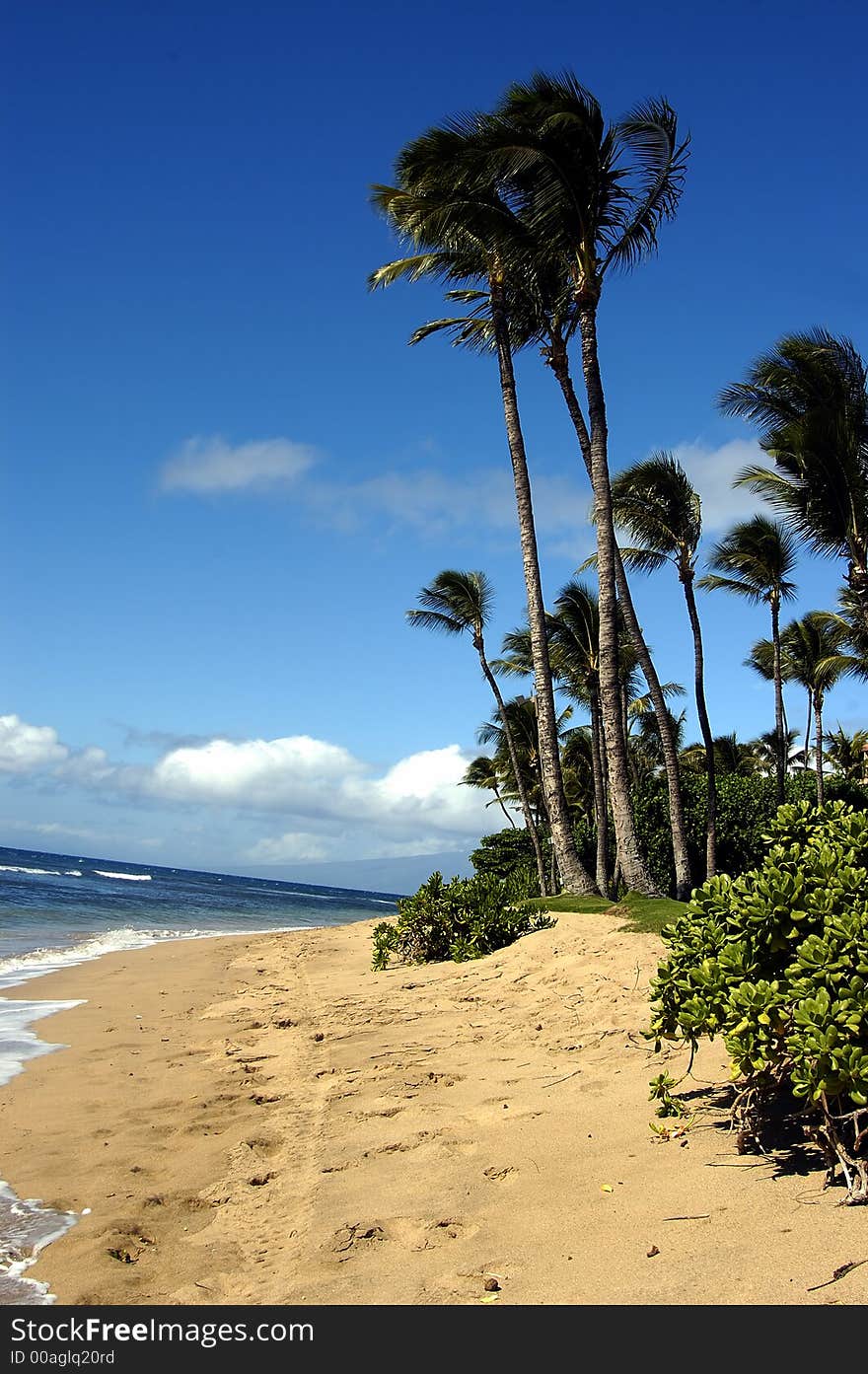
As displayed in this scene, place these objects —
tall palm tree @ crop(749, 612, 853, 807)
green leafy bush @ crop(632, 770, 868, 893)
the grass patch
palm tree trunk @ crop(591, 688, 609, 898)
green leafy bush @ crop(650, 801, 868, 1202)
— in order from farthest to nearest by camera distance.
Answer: tall palm tree @ crop(749, 612, 853, 807) < green leafy bush @ crop(632, 770, 868, 893) < palm tree trunk @ crop(591, 688, 609, 898) < the grass patch < green leafy bush @ crop(650, 801, 868, 1202)

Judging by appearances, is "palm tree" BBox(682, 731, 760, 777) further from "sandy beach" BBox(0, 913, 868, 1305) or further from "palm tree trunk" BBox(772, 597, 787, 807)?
"sandy beach" BBox(0, 913, 868, 1305)

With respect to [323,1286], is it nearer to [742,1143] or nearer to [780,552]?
[742,1143]

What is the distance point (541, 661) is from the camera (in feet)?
55.4

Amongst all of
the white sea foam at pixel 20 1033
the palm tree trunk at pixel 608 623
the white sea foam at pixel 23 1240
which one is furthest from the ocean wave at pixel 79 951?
the palm tree trunk at pixel 608 623

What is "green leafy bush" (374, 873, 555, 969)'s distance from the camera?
1209cm

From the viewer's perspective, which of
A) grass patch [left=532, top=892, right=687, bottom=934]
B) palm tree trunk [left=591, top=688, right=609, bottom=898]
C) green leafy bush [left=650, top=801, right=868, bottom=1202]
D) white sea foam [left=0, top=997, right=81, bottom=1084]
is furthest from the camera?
palm tree trunk [left=591, top=688, right=609, bottom=898]

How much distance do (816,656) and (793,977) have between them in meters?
31.0

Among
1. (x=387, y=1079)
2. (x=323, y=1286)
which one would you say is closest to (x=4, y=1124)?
(x=387, y=1079)

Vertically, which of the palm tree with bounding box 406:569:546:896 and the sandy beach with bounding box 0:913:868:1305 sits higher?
the palm tree with bounding box 406:569:546:896

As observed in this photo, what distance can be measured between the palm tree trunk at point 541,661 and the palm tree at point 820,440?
204 inches

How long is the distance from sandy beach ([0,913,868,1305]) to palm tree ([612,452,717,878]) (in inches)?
523

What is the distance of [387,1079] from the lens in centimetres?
676

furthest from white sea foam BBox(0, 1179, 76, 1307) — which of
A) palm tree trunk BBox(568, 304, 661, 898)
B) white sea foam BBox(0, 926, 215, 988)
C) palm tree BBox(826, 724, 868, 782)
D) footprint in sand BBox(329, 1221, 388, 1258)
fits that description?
palm tree BBox(826, 724, 868, 782)
